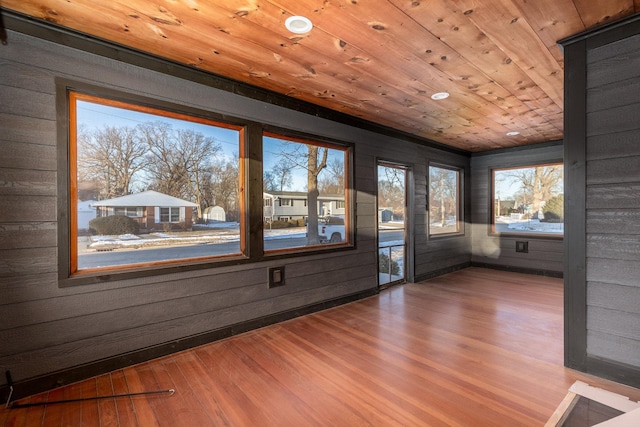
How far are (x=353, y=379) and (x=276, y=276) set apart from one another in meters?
1.37

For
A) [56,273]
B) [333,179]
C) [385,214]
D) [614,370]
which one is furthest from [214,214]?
[614,370]

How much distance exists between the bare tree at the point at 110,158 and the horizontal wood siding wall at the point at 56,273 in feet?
0.65

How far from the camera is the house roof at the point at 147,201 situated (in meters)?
2.37

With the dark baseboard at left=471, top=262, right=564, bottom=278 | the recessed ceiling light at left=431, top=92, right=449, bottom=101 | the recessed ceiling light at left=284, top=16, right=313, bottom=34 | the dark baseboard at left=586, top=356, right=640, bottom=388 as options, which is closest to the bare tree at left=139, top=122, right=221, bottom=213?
the recessed ceiling light at left=284, top=16, right=313, bottom=34

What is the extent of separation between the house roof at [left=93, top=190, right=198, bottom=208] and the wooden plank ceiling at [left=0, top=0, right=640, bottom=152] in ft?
3.77

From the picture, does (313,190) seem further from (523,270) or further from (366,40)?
(523,270)

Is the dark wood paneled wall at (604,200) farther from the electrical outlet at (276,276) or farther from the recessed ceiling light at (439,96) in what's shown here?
the electrical outlet at (276,276)

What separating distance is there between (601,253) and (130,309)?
351 cm

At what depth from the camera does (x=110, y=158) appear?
2354 mm

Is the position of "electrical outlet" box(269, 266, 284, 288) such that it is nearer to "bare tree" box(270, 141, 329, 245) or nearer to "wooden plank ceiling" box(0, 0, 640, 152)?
"bare tree" box(270, 141, 329, 245)

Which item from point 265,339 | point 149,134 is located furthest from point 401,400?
point 149,134

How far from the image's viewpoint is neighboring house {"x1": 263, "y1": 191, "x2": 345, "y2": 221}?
3270 mm

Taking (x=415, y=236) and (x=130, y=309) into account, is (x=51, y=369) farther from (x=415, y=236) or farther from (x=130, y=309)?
(x=415, y=236)

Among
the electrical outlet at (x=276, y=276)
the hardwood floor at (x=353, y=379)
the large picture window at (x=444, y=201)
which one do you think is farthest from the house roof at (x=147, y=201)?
the large picture window at (x=444, y=201)
